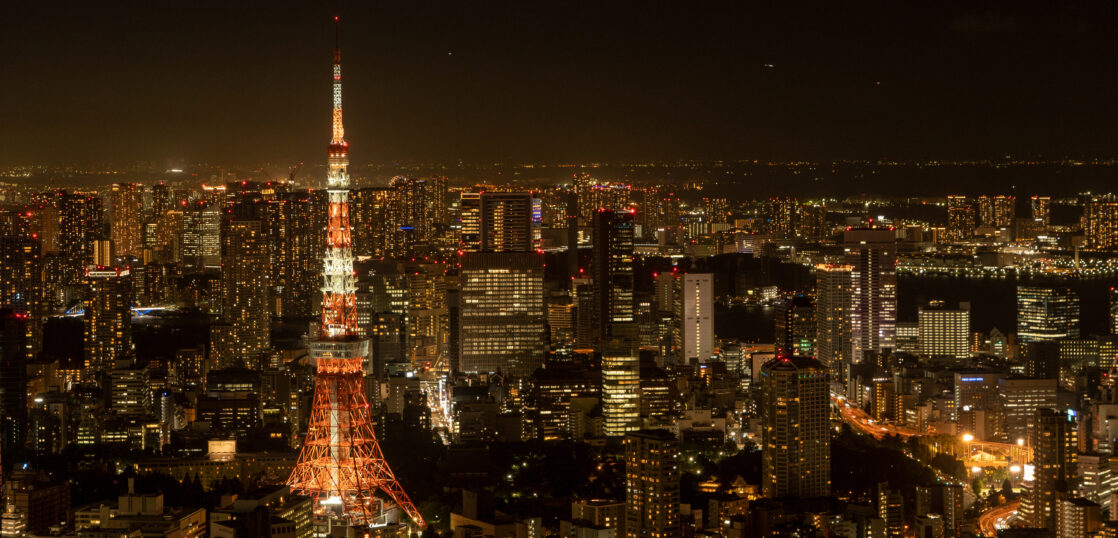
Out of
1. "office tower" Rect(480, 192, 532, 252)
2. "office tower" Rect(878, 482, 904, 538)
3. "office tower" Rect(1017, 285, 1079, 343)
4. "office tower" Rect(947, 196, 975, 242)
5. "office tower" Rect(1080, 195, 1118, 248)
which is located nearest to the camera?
"office tower" Rect(878, 482, 904, 538)

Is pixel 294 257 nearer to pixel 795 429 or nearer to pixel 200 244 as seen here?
pixel 200 244

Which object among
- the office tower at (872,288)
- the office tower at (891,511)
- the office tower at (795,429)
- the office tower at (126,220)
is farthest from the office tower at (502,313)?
the office tower at (891,511)

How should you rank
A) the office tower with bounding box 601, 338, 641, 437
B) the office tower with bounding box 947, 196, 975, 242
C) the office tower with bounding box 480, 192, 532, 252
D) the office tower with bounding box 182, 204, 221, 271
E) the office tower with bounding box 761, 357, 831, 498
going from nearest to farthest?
1. the office tower with bounding box 761, 357, 831, 498
2. the office tower with bounding box 601, 338, 641, 437
3. the office tower with bounding box 480, 192, 532, 252
4. the office tower with bounding box 947, 196, 975, 242
5. the office tower with bounding box 182, 204, 221, 271

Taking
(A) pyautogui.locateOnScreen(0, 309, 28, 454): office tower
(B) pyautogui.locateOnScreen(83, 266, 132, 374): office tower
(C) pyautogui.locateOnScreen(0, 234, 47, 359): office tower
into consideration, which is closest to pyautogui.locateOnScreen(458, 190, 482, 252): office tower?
(B) pyautogui.locateOnScreen(83, 266, 132, 374): office tower

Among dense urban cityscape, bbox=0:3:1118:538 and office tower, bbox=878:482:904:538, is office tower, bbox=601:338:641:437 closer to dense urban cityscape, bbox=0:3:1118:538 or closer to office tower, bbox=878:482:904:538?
dense urban cityscape, bbox=0:3:1118:538

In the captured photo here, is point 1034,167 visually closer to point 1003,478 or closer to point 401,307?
point 1003,478

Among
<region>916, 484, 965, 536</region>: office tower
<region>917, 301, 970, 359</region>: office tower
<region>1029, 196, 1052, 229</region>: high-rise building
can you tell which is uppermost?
<region>1029, 196, 1052, 229</region>: high-rise building

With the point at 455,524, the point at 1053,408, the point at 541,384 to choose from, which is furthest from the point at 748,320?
the point at 455,524
